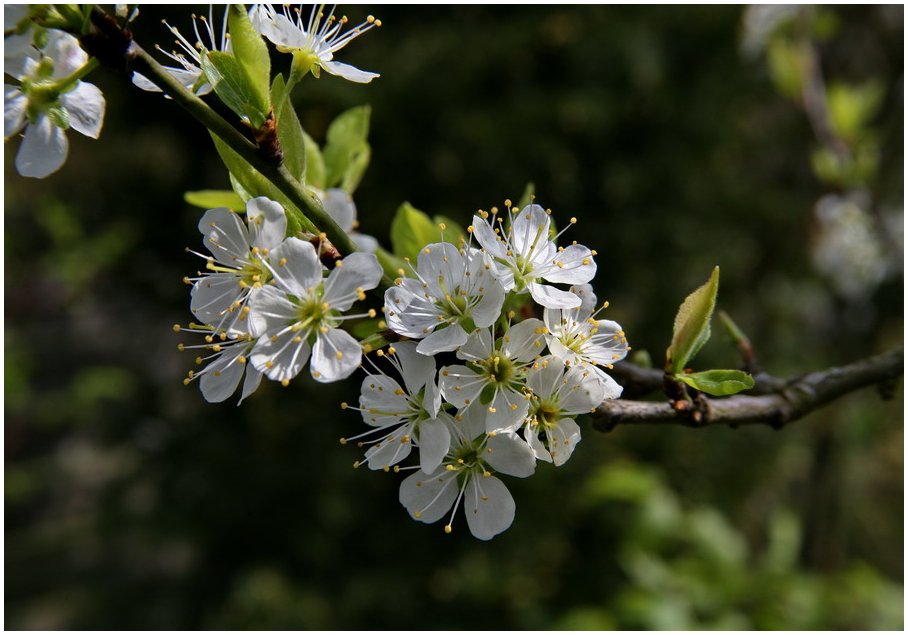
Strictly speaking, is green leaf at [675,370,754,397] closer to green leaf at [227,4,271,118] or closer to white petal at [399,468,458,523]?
white petal at [399,468,458,523]

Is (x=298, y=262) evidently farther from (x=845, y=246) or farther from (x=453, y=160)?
(x=845, y=246)

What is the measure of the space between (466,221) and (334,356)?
5.50 ft

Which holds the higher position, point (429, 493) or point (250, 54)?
point (250, 54)

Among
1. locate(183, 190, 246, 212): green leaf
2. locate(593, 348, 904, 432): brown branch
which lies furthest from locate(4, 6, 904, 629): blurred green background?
locate(183, 190, 246, 212): green leaf

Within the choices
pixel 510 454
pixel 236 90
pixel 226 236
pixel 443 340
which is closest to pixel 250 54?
pixel 236 90

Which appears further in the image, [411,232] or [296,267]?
[411,232]

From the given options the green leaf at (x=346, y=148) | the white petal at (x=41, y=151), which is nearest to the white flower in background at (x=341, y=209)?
the green leaf at (x=346, y=148)

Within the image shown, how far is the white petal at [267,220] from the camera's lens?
57 centimetres

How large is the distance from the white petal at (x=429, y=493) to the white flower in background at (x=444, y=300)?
5.1 inches

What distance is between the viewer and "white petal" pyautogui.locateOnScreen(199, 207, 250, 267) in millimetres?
618

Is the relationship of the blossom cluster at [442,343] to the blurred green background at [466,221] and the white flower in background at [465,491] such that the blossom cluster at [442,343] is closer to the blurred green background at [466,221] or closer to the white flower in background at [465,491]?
the white flower in background at [465,491]

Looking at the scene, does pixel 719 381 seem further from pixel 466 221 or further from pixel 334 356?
pixel 466 221

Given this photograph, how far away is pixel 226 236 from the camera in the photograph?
2.04 feet

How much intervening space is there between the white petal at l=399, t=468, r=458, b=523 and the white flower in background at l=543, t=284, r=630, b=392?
15 cm
